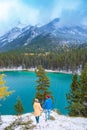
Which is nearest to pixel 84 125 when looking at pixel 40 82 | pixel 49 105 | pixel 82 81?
pixel 49 105

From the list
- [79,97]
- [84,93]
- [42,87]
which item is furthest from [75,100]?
[42,87]

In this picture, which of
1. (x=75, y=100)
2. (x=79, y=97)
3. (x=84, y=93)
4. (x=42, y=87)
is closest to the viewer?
(x=84, y=93)

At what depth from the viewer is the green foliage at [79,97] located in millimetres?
56188

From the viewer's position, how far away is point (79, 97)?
197 feet

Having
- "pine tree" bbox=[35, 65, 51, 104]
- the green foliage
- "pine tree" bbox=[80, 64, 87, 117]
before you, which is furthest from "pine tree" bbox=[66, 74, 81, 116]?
"pine tree" bbox=[35, 65, 51, 104]

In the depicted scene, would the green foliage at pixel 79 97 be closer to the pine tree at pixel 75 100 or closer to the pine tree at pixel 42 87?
the pine tree at pixel 75 100

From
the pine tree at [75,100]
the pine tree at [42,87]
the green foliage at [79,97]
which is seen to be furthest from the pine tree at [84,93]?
the pine tree at [42,87]

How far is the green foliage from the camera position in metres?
56.2

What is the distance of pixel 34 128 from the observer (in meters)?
31.6

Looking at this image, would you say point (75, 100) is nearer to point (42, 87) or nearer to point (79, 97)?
point (79, 97)

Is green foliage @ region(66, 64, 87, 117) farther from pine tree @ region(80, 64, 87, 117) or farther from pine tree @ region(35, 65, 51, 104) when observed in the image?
pine tree @ region(35, 65, 51, 104)

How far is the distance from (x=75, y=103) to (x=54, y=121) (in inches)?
912

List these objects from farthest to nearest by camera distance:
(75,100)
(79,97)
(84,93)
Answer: (79,97)
(75,100)
(84,93)

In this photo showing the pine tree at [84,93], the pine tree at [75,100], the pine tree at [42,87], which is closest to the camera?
the pine tree at [75,100]
